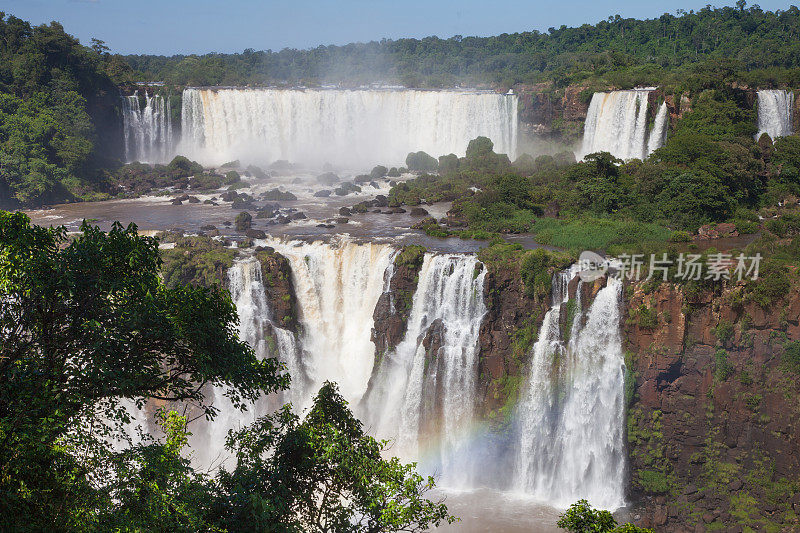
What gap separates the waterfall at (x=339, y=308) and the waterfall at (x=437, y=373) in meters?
1.36

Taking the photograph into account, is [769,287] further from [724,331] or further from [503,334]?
[503,334]

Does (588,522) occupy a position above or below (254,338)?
above

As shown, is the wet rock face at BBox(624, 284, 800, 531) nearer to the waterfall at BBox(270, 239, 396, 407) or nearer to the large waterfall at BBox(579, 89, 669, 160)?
the waterfall at BBox(270, 239, 396, 407)

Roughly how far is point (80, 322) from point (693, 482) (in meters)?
15.4

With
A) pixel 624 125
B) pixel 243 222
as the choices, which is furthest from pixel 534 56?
pixel 243 222

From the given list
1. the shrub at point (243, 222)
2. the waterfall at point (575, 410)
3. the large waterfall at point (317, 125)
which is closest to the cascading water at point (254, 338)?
the shrub at point (243, 222)

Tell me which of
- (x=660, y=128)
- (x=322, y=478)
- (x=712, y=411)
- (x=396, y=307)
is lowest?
(x=712, y=411)

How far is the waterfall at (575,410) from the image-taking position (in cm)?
1883

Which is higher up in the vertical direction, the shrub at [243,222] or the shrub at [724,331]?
the shrub at [243,222]

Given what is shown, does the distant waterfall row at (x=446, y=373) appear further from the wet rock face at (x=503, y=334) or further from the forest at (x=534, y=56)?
the forest at (x=534, y=56)

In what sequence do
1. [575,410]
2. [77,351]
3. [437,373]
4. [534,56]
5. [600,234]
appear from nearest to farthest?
[77,351]
[575,410]
[437,373]
[600,234]
[534,56]

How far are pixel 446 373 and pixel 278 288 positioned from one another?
20.3 feet

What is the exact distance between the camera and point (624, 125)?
115 feet

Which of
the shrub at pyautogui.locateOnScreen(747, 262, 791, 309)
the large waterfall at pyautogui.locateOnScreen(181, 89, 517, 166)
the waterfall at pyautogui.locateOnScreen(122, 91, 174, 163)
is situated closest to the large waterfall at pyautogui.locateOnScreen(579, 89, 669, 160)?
the large waterfall at pyautogui.locateOnScreen(181, 89, 517, 166)
